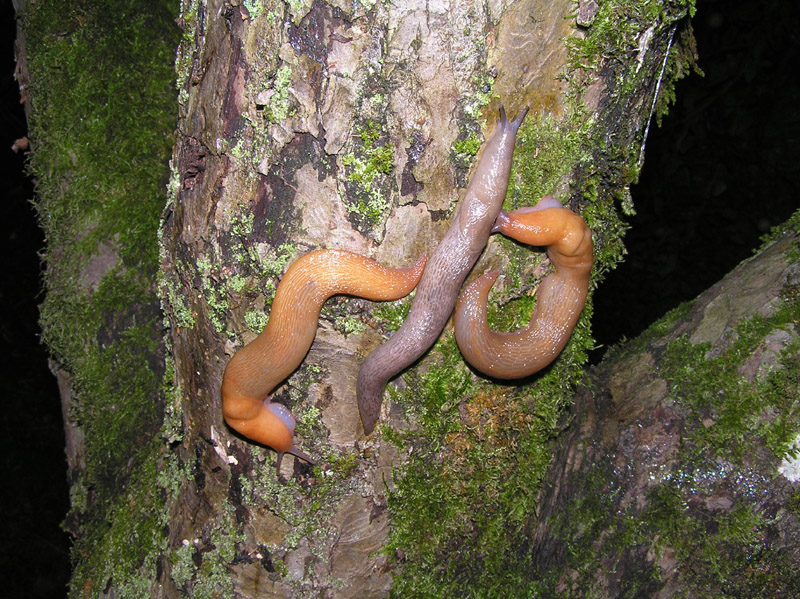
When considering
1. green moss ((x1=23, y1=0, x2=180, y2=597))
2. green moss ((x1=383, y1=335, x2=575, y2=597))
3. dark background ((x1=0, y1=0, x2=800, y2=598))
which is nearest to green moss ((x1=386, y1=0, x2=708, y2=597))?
green moss ((x1=383, y1=335, x2=575, y2=597))

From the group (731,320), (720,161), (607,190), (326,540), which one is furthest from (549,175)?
(720,161)

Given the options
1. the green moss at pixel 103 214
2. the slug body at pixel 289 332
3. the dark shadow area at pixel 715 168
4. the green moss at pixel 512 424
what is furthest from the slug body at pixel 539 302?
the dark shadow area at pixel 715 168

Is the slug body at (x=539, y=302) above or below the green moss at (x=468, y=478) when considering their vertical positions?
above

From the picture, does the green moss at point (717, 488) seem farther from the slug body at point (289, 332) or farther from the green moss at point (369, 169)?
the green moss at point (369, 169)

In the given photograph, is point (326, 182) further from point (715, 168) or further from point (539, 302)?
point (715, 168)

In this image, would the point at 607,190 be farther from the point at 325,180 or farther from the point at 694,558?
the point at 694,558
